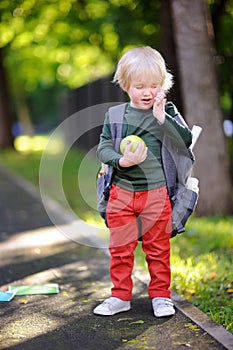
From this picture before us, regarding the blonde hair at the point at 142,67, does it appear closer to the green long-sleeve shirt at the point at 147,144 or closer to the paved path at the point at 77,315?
the green long-sleeve shirt at the point at 147,144

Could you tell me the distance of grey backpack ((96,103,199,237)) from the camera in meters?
4.55

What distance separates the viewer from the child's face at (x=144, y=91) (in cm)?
438

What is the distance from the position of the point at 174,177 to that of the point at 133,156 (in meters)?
0.42

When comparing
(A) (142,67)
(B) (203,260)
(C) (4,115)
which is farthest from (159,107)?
(C) (4,115)

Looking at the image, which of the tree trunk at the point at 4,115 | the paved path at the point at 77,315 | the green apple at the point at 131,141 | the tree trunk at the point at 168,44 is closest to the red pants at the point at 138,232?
the paved path at the point at 77,315

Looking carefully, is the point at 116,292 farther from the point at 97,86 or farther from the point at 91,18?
the point at 97,86

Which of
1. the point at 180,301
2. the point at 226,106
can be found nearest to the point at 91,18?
the point at 226,106

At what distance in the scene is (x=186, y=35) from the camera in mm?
8781

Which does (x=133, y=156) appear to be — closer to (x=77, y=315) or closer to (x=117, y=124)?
(x=117, y=124)

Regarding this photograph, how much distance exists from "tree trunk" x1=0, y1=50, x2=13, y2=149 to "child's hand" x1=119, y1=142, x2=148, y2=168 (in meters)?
18.6

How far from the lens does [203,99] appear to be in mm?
8922

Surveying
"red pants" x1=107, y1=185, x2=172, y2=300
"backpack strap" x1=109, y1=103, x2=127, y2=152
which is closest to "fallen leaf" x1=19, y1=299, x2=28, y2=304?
"red pants" x1=107, y1=185, x2=172, y2=300

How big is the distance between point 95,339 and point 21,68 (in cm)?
2538

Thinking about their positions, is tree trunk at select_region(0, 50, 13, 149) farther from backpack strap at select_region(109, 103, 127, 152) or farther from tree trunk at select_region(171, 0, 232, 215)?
backpack strap at select_region(109, 103, 127, 152)
